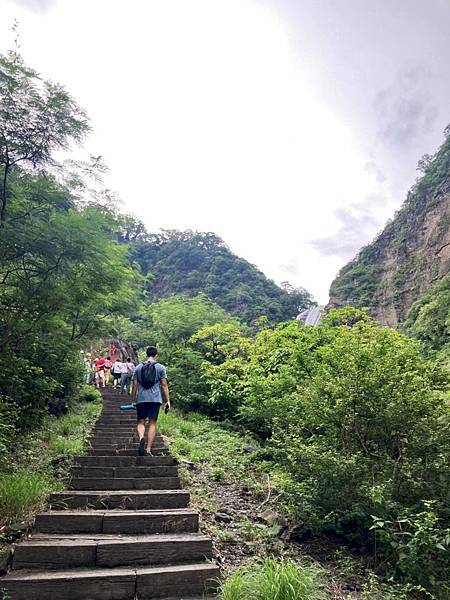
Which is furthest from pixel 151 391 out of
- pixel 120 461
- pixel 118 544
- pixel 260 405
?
pixel 260 405

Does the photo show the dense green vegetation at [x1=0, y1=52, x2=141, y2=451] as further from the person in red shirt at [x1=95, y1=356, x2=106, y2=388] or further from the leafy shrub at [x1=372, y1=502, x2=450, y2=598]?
the person in red shirt at [x1=95, y1=356, x2=106, y2=388]

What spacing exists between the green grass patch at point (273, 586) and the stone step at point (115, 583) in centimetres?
33

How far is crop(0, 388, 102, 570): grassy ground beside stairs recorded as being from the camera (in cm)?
447

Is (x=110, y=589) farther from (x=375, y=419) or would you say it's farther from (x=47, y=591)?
(x=375, y=419)

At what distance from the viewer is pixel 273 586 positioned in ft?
10.7

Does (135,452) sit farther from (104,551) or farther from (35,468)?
(104,551)

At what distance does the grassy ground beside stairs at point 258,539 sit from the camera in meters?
3.41

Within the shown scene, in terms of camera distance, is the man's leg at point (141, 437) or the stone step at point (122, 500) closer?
the stone step at point (122, 500)

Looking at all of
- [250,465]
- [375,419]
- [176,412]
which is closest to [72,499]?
[250,465]

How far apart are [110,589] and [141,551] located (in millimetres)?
494

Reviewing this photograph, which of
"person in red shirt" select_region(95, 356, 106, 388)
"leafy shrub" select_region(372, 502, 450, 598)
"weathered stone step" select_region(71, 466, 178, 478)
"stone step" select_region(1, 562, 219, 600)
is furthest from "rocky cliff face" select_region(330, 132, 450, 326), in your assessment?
"stone step" select_region(1, 562, 219, 600)

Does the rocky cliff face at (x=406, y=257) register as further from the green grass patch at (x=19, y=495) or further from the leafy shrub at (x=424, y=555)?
the green grass patch at (x=19, y=495)

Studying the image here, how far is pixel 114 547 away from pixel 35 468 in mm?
2858

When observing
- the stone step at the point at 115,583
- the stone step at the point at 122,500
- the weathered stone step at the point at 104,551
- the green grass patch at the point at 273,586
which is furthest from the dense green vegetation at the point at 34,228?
the green grass patch at the point at 273,586
